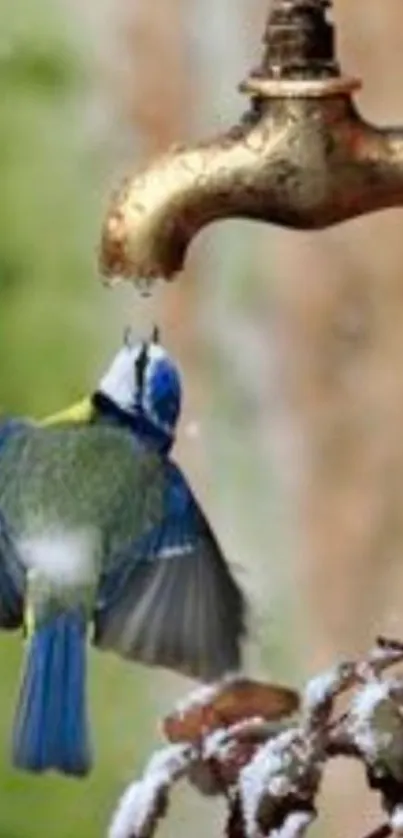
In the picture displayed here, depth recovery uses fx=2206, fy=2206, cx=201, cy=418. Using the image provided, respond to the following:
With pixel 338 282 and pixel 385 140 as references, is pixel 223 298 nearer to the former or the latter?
pixel 338 282

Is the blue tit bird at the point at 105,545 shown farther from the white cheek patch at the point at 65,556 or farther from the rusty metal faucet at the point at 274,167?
the rusty metal faucet at the point at 274,167

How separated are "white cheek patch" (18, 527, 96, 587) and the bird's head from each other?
0.08 meters

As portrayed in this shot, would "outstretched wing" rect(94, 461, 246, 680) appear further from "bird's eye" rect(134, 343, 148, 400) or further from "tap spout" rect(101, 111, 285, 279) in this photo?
"tap spout" rect(101, 111, 285, 279)

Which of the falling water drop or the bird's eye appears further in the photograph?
the bird's eye

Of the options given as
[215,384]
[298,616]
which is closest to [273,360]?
[215,384]

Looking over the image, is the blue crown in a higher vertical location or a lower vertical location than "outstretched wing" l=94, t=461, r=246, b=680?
higher

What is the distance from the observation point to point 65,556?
1409mm

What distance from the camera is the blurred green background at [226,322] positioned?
1380mm

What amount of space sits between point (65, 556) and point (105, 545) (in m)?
0.03

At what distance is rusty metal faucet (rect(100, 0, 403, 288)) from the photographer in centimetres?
119

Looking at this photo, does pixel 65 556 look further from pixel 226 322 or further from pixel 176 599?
pixel 226 322

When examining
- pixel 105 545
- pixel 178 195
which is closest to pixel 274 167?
pixel 178 195

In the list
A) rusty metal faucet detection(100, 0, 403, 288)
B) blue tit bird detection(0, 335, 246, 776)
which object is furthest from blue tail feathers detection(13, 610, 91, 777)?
rusty metal faucet detection(100, 0, 403, 288)

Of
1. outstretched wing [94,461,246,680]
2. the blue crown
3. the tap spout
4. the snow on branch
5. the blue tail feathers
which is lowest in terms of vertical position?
the snow on branch
